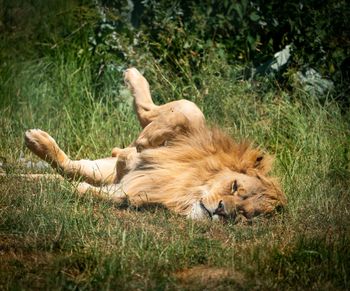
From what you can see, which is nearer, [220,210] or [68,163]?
A: [220,210]

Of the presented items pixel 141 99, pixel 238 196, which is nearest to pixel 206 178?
pixel 238 196

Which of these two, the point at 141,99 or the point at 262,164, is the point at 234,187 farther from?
the point at 141,99

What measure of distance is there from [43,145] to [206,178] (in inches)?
47.4

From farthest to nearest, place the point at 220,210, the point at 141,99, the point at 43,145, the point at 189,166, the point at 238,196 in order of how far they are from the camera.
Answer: the point at 141,99 < the point at 43,145 < the point at 189,166 < the point at 238,196 < the point at 220,210

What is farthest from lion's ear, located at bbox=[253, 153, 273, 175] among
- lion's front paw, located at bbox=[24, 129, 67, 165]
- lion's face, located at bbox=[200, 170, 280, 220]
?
lion's front paw, located at bbox=[24, 129, 67, 165]

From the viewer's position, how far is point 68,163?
20.9 ft

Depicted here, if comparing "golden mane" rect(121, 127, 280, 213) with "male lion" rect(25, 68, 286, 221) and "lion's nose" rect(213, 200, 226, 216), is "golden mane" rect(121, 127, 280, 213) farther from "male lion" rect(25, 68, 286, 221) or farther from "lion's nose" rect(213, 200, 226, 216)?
"lion's nose" rect(213, 200, 226, 216)

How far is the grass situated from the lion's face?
0.11m

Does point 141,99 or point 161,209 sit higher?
point 141,99

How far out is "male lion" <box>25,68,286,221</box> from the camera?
5.69 m

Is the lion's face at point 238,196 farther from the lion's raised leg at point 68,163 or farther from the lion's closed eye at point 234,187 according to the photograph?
the lion's raised leg at point 68,163

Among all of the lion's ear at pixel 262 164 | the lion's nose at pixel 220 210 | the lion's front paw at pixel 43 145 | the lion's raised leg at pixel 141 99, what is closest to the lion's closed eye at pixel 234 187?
the lion's nose at pixel 220 210

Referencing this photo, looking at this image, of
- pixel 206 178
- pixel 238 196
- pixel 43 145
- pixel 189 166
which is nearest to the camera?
pixel 238 196

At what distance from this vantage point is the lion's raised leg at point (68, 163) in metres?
6.12
